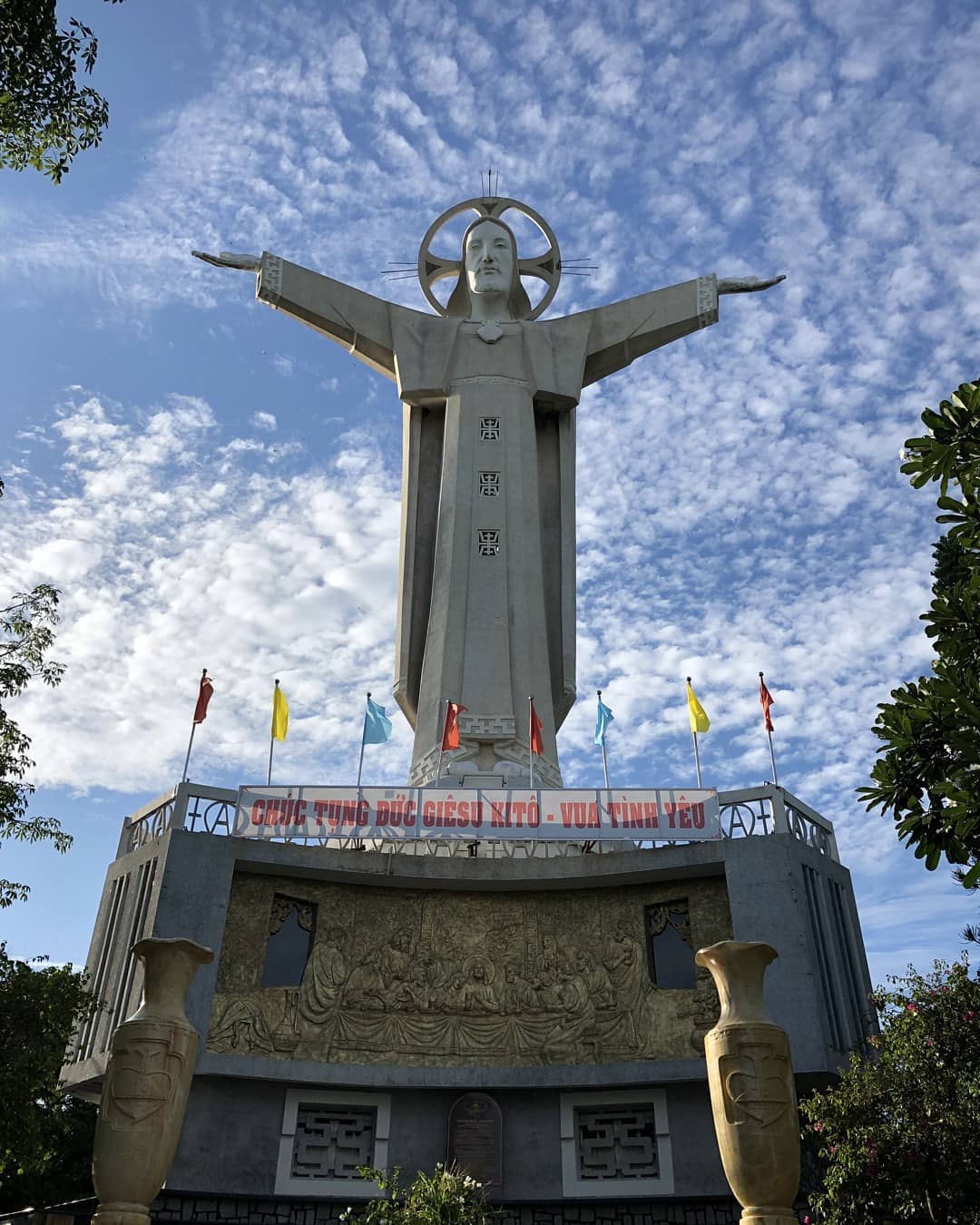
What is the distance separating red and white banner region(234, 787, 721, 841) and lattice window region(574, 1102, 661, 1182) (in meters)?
3.23

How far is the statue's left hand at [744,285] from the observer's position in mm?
21031

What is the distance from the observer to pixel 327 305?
21.3m

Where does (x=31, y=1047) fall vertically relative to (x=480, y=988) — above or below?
below

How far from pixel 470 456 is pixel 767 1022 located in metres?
14.2

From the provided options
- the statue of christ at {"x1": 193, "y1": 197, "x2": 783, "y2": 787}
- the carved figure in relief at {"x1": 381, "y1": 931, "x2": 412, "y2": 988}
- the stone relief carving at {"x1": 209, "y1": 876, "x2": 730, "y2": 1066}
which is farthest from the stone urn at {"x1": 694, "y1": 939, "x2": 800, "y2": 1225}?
the statue of christ at {"x1": 193, "y1": 197, "x2": 783, "y2": 787}

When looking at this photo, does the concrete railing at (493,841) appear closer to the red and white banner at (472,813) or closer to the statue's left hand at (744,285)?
the red and white banner at (472,813)

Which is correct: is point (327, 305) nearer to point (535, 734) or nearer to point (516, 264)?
point (516, 264)

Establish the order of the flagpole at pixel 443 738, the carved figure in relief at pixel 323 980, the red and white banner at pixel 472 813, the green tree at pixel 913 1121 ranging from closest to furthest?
1. the green tree at pixel 913 1121
2. the carved figure in relief at pixel 323 980
3. the red and white banner at pixel 472 813
4. the flagpole at pixel 443 738

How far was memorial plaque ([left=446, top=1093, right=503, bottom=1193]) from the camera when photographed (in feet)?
42.1

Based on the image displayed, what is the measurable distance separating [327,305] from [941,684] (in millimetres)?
17161

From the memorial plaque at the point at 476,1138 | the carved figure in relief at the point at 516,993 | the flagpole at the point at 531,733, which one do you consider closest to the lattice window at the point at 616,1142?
the memorial plaque at the point at 476,1138

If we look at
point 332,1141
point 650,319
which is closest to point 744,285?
point 650,319

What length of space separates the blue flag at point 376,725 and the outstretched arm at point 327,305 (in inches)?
302

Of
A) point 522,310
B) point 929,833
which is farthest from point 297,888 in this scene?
point 522,310
